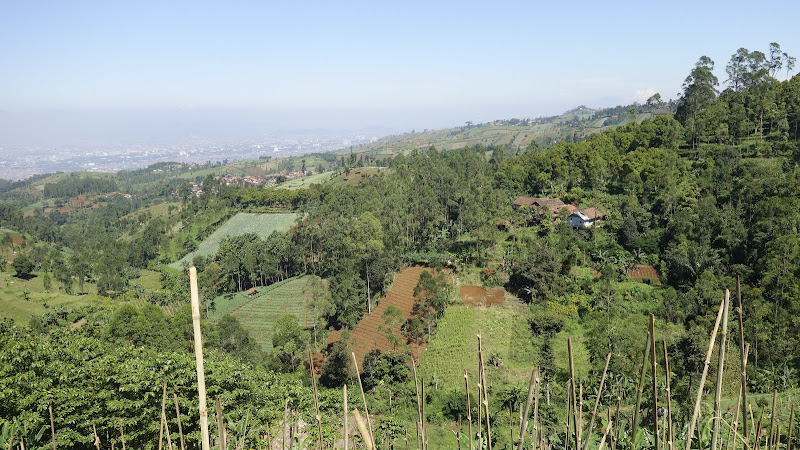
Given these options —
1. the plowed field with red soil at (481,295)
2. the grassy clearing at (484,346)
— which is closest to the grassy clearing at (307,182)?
the plowed field with red soil at (481,295)

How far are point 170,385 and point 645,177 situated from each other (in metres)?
27.2

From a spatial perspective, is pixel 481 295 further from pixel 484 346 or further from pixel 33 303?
pixel 33 303

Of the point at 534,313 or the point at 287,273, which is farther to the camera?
the point at 287,273

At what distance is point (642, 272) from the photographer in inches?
824

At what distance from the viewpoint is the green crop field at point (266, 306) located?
79.6 ft

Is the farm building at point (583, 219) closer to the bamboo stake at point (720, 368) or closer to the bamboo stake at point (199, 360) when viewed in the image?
the bamboo stake at point (720, 368)

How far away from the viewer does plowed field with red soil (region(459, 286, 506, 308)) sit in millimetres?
20422

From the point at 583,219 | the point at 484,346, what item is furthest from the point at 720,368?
the point at 583,219

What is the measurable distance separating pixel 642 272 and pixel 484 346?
9192mm

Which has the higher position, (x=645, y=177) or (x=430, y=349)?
(x=645, y=177)

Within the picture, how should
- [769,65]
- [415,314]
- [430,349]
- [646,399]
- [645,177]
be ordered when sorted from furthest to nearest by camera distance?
[769,65] → [645,177] → [415,314] → [430,349] → [646,399]

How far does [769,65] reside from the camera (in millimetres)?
36219

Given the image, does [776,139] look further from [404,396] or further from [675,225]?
[404,396]

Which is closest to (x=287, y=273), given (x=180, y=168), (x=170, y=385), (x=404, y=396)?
(x=404, y=396)
